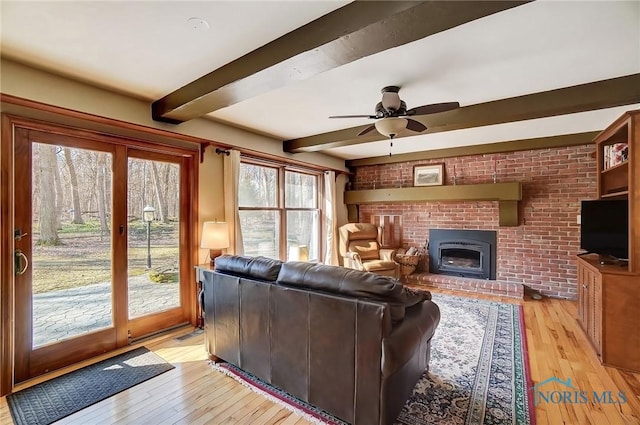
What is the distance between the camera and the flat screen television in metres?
2.91

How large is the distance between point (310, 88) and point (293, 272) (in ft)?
5.58

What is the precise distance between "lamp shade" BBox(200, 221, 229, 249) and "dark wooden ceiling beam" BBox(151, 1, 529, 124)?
135 centimetres

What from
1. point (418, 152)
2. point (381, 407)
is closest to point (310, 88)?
point (381, 407)

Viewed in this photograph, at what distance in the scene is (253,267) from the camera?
2.32m

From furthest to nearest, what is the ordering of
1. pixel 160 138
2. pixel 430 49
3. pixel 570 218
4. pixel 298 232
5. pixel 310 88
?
pixel 298 232 < pixel 570 218 < pixel 160 138 < pixel 310 88 < pixel 430 49

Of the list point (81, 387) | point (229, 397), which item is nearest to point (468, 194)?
point (229, 397)

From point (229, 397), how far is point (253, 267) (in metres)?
0.93

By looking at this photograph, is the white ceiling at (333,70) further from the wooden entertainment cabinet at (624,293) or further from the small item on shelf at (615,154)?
the small item on shelf at (615,154)

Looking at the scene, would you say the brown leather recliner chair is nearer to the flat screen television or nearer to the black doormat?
the flat screen television

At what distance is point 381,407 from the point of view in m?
1.62

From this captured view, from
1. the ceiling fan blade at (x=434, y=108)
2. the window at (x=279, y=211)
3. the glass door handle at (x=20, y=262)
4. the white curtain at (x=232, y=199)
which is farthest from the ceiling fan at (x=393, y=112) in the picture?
the glass door handle at (x=20, y=262)

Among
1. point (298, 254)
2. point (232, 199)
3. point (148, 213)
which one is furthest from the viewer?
point (298, 254)

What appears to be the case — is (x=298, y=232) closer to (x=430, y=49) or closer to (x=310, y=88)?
(x=310, y=88)

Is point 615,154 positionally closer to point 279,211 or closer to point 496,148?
point 496,148
